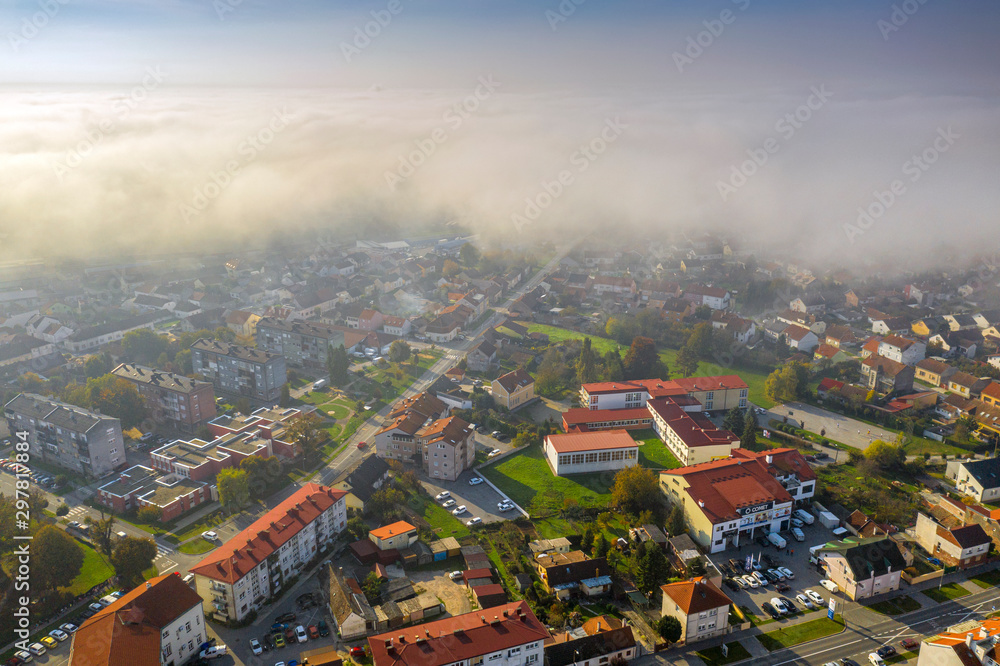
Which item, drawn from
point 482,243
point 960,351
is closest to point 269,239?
point 482,243

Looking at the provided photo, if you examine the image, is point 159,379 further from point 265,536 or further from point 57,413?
point 265,536

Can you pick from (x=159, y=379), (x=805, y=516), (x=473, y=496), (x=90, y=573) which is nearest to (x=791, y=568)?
(x=805, y=516)

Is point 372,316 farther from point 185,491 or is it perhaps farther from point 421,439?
point 185,491

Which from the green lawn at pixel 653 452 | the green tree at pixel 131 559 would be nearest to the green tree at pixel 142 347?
the green tree at pixel 131 559

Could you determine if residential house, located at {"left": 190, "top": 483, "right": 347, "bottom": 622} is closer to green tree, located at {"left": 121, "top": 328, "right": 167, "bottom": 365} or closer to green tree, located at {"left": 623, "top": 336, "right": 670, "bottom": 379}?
green tree, located at {"left": 623, "top": 336, "right": 670, "bottom": 379}

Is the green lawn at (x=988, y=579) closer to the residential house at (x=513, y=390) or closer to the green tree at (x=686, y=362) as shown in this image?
the green tree at (x=686, y=362)

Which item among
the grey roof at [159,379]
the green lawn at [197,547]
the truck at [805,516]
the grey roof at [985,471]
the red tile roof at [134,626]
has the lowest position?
the green lawn at [197,547]

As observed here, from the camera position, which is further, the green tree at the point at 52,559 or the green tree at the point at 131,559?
the green tree at the point at 131,559
